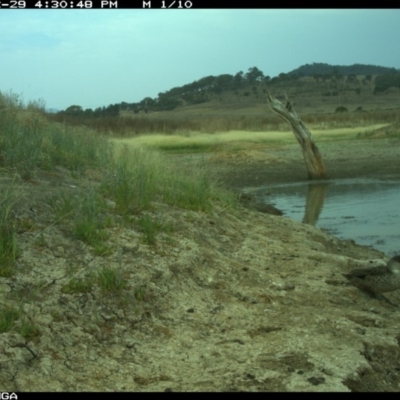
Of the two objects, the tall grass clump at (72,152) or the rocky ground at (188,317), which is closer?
the rocky ground at (188,317)

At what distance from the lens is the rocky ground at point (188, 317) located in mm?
4590

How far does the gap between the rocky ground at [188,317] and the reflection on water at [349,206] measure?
10.2 ft

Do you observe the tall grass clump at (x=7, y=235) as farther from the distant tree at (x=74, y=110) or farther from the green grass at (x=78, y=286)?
the distant tree at (x=74, y=110)

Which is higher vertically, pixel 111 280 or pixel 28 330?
pixel 111 280

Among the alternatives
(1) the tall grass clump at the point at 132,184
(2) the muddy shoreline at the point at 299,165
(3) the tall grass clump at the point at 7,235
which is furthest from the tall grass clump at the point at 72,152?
(2) the muddy shoreline at the point at 299,165

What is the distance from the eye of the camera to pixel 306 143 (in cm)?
2011

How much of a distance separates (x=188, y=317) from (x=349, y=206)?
9.25 m

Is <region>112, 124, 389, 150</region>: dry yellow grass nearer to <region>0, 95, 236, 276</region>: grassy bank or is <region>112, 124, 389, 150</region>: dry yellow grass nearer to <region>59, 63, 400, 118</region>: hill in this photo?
<region>0, 95, 236, 276</region>: grassy bank

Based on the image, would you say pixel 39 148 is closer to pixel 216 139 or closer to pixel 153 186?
pixel 153 186

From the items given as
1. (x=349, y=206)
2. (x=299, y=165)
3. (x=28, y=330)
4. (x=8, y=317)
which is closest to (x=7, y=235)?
(x=8, y=317)

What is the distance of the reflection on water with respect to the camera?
11242mm

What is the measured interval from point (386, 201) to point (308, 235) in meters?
5.30

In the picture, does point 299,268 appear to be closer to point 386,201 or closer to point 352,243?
point 352,243

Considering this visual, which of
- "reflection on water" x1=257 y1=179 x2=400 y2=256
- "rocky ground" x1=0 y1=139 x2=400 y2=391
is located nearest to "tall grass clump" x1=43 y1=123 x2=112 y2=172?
"rocky ground" x1=0 y1=139 x2=400 y2=391
